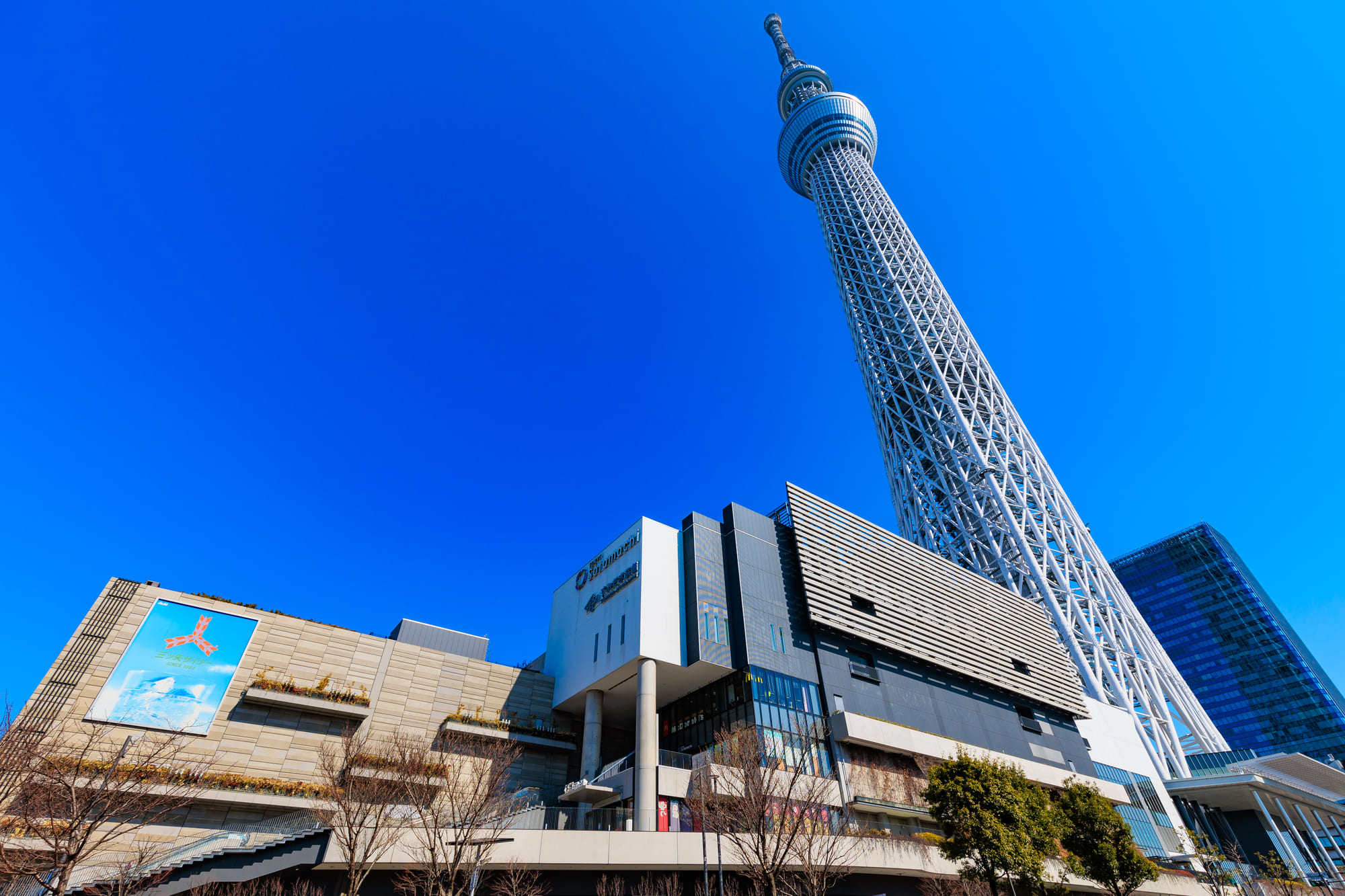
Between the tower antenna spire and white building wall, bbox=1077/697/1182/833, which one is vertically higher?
the tower antenna spire

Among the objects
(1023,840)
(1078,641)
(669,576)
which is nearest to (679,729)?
(669,576)

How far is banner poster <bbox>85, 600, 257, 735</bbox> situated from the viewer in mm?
30375

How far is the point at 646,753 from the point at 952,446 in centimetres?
6380

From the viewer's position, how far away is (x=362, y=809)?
910 inches

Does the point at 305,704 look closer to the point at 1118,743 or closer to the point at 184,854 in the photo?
the point at 184,854

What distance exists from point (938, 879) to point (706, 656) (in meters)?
15.4

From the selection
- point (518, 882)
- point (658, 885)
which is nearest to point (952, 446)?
point (658, 885)

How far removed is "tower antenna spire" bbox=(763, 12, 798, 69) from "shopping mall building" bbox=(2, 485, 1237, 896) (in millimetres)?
118744

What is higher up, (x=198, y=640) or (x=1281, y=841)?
(x=198, y=640)

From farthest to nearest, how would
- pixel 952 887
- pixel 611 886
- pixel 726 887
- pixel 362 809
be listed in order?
pixel 952 887 < pixel 726 887 < pixel 611 886 < pixel 362 809

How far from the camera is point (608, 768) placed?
3494 centimetres

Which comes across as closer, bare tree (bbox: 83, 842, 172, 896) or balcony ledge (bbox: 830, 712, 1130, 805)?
bare tree (bbox: 83, 842, 172, 896)

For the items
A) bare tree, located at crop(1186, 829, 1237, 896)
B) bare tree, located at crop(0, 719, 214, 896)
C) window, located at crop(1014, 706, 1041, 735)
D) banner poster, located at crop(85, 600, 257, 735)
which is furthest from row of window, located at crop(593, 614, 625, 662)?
bare tree, located at crop(1186, 829, 1237, 896)

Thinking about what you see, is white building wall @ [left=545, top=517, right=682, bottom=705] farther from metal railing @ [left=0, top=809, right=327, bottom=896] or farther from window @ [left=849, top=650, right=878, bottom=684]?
metal railing @ [left=0, top=809, right=327, bottom=896]
